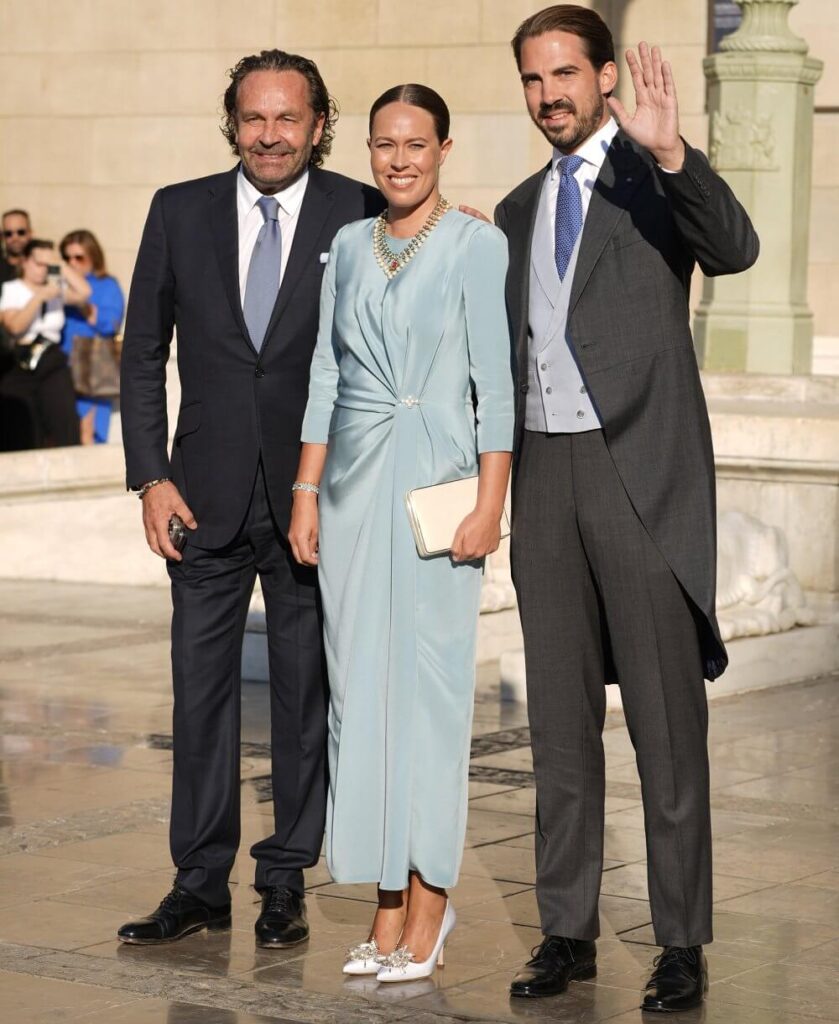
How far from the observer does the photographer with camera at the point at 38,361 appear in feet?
48.1

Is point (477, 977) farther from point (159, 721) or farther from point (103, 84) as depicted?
point (103, 84)

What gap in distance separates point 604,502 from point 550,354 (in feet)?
1.14

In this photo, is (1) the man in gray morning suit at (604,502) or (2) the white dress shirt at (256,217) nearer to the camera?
(1) the man in gray morning suit at (604,502)

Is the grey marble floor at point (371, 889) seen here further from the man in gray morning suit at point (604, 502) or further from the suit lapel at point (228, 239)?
the suit lapel at point (228, 239)

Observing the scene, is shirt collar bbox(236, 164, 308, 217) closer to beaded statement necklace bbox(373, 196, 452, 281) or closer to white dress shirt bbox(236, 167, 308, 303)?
white dress shirt bbox(236, 167, 308, 303)

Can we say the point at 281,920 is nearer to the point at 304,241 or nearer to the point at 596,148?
the point at 304,241

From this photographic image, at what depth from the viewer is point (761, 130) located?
1206 cm

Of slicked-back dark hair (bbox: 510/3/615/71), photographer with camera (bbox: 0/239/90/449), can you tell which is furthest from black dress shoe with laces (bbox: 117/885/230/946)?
photographer with camera (bbox: 0/239/90/449)

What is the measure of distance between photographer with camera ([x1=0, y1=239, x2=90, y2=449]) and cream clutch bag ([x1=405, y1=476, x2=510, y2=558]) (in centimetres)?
1007

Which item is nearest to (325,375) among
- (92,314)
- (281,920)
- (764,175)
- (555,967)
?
(281,920)

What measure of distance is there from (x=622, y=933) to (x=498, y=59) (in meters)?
13.2

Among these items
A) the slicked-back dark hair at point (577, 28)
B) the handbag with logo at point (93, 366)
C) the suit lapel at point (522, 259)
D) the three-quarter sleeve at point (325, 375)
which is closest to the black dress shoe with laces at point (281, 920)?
the three-quarter sleeve at point (325, 375)

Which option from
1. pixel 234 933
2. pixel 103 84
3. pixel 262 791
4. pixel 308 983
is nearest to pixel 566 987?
pixel 308 983

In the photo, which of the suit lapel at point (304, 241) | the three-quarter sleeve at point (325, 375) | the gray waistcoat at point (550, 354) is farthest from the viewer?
the suit lapel at point (304, 241)
